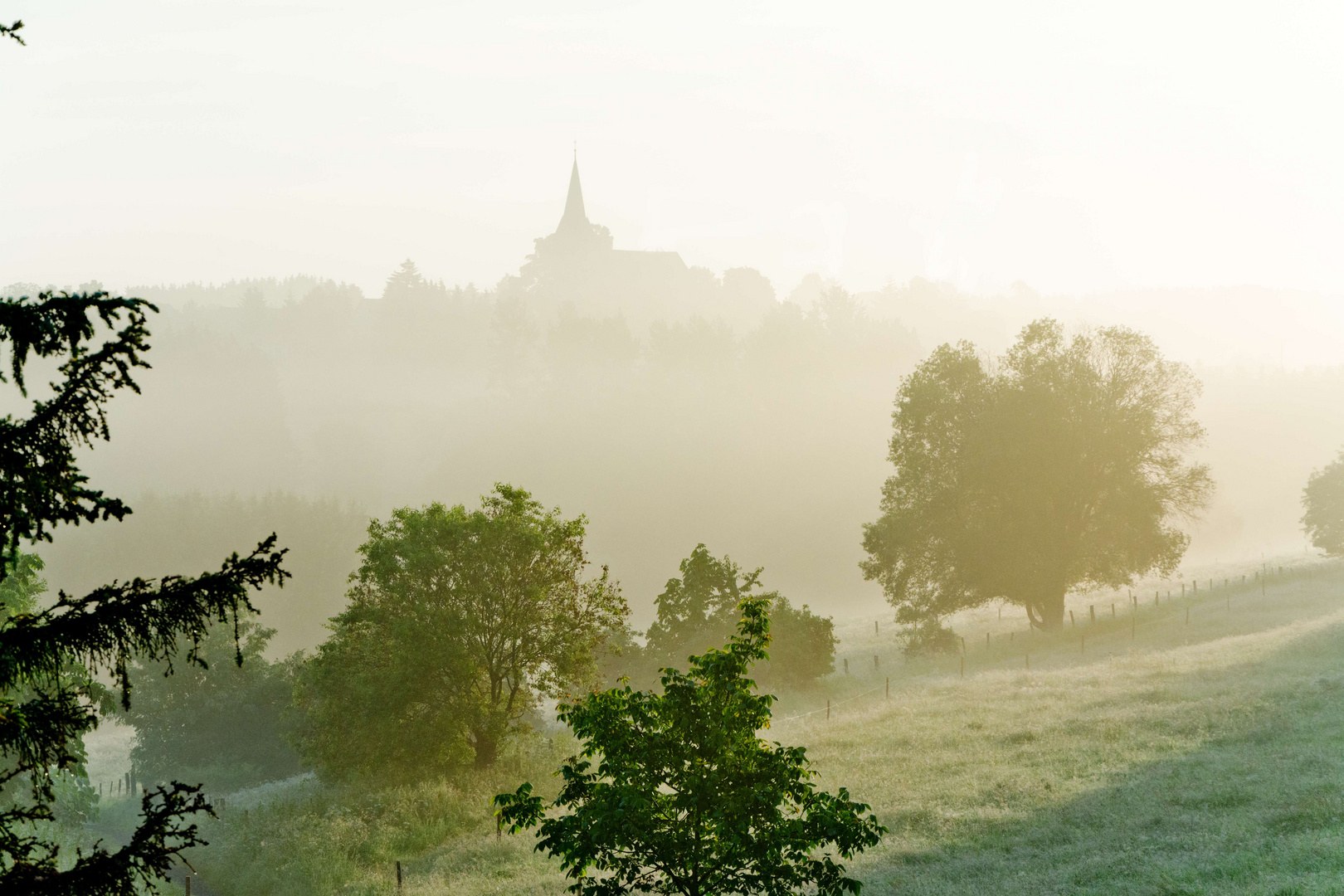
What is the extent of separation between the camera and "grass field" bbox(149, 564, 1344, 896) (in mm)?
16156

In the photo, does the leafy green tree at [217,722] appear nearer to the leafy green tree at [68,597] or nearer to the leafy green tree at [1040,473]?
the leafy green tree at [1040,473]

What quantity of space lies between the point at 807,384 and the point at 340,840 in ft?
458

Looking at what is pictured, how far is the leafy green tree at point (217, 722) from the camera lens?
45438 mm

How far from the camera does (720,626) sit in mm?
44281

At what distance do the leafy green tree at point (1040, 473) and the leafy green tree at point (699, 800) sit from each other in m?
36.1

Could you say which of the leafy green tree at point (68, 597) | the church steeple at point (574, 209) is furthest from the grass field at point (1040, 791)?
the church steeple at point (574, 209)

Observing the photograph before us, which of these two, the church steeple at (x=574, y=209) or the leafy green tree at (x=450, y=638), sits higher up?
the church steeple at (x=574, y=209)

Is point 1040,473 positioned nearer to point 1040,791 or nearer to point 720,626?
point 720,626

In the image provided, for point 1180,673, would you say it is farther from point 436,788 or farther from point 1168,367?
point 436,788

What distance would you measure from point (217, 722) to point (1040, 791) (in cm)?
4065

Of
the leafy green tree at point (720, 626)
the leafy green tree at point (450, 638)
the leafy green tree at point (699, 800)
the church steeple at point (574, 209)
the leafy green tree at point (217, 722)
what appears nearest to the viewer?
the leafy green tree at point (699, 800)

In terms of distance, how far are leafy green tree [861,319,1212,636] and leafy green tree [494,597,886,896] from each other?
36.1 m

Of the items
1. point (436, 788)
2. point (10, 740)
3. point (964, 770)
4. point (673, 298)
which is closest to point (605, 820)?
point (10, 740)

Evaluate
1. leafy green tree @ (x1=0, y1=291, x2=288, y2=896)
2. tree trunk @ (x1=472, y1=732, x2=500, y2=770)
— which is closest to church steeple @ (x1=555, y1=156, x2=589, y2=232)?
tree trunk @ (x1=472, y1=732, x2=500, y2=770)
